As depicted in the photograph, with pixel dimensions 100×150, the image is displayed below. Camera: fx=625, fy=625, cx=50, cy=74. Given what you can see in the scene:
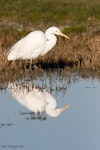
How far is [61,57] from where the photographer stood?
15.6 meters

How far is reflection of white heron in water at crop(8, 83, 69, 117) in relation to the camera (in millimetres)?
9789

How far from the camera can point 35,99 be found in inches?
416

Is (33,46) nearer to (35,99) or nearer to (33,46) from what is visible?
(33,46)

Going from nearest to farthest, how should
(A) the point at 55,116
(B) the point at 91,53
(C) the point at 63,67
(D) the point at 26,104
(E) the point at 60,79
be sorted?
(A) the point at 55,116 < (D) the point at 26,104 < (E) the point at 60,79 < (C) the point at 63,67 < (B) the point at 91,53

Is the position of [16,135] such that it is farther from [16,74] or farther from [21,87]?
[16,74]

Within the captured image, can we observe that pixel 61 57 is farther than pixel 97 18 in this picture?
No

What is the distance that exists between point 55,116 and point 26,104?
863 millimetres

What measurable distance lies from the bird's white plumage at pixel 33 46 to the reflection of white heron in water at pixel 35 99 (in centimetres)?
193

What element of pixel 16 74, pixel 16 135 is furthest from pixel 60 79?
pixel 16 135

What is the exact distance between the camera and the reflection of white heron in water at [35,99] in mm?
9789

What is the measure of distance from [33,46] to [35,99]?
350 centimetres

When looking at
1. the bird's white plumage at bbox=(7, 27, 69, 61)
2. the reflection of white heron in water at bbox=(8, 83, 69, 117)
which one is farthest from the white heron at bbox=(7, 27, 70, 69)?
the reflection of white heron in water at bbox=(8, 83, 69, 117)

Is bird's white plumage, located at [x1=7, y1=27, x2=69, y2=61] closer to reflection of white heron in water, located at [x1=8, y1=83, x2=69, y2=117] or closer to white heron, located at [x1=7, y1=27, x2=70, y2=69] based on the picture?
white heron, located at [x1=7, y1=27, x2=70, y2=69]

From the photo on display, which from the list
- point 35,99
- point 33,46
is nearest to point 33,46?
point 33,46
